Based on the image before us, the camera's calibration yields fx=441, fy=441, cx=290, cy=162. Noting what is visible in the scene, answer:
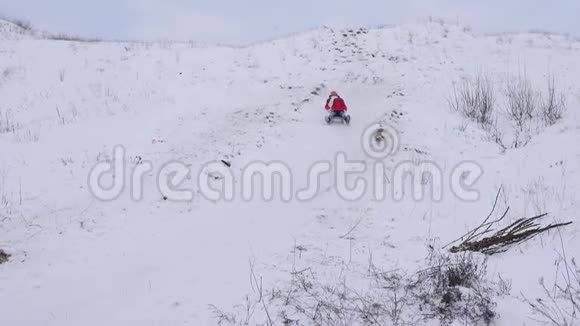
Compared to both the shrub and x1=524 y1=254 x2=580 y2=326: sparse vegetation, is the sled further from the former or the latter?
x1=524 y1=254 x2=580 y2=326: sparse vegetation

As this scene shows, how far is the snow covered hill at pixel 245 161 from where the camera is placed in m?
5.62

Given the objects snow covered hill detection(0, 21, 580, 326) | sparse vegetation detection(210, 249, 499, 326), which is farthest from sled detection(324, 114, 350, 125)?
sparse vegetation detection(210, 249, 499, 326)

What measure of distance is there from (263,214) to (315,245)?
5.41 ft

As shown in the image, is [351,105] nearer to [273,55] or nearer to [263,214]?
[273,55]

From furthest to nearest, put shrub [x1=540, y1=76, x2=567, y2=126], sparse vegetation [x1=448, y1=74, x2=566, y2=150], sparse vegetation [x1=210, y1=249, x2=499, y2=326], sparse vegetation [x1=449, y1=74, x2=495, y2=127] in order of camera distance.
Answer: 1. sparse vegetation [x1=449, y1=74, x2=495, y2=127]
2. shrub [x1=540, y1=76, x2=567, y2=126]
3. sparse vegetation [x1=448, y1=74, x2=566, y2=150]
4. sparse vegetation [x1=210, y1=249, x2=499, y2=326]

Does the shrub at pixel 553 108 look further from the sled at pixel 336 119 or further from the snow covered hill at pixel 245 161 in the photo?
the sled at pixel 336 119

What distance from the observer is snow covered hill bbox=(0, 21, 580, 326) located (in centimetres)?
562

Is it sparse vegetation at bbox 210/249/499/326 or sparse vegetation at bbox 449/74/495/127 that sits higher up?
sparse vegetation at bbox 449/74/495/127

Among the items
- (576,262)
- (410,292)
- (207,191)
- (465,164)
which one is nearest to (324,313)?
(410,292)

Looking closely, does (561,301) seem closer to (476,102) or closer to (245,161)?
(245,161)

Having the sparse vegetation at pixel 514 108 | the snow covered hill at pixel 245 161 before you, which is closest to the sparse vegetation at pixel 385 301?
the snow covered hill at pixel 245 161

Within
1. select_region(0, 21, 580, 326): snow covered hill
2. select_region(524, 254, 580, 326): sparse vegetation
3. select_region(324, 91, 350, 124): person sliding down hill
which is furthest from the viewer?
select_region(324, 91, 350, 124): person sliding down hill

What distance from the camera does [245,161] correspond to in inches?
400

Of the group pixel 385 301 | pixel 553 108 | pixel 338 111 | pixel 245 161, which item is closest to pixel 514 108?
pixel 553 108
